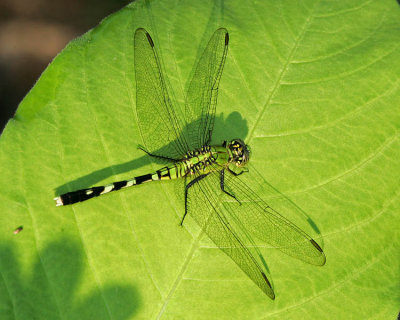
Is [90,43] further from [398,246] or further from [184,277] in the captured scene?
[398,246]

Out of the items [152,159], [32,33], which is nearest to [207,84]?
[152,159]

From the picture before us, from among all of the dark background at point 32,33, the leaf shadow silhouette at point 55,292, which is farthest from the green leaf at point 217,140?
the dark background at point 32,33

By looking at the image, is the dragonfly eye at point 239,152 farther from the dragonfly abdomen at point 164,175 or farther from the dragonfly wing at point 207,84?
the dragonfly abdomen at point 164,175

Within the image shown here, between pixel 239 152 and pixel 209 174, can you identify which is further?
pixel 209 174

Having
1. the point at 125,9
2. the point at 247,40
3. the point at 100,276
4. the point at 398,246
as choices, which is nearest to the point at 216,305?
the point at 100,276

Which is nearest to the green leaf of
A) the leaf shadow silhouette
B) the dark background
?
the leaf shadow silhouette

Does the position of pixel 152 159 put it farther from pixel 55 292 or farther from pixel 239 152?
pixel 55 292
